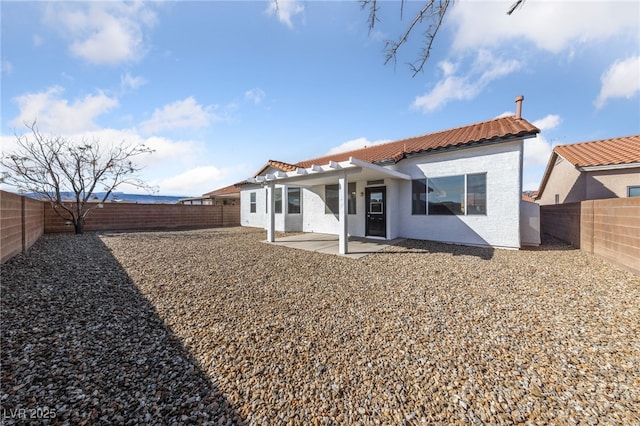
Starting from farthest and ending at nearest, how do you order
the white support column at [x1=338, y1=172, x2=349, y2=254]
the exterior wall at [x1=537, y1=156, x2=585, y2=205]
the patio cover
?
the exterior wall at [x1=537, y1=156, x2=585, y2=205] → the white support column at [x1=338, y1=172, x2=349, y2=254] → the patio cover

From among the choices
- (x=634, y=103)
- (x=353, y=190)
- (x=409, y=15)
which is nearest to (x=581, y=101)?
(x=634, y=103)

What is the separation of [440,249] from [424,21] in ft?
21.3

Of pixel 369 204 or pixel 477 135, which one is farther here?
pixel 369 204

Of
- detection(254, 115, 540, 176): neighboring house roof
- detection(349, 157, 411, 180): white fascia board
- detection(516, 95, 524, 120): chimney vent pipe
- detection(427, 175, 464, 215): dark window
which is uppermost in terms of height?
detection(516, 95, 524, 120): chimney vent pipe

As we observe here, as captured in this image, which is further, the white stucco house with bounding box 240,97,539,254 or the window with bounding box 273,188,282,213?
the window with bounding box 273,188,282,213

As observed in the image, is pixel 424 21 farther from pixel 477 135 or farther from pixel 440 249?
pixel 477 135

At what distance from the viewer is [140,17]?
6.59m

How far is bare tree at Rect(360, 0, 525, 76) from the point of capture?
350 cm

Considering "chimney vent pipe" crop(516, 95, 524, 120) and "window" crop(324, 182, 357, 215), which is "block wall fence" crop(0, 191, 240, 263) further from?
"chimney vent pipe" crop(516, 95, 524, 120)

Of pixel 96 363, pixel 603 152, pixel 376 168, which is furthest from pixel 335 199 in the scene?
pixel 603 152

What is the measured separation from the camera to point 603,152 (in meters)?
11.6

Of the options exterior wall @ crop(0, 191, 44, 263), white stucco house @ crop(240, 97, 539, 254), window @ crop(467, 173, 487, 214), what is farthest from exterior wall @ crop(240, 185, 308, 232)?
exterior wall @ crop(0, 191, 44, 263)

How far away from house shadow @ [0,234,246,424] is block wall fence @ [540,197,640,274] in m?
8.33

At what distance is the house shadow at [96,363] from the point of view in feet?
6.31
